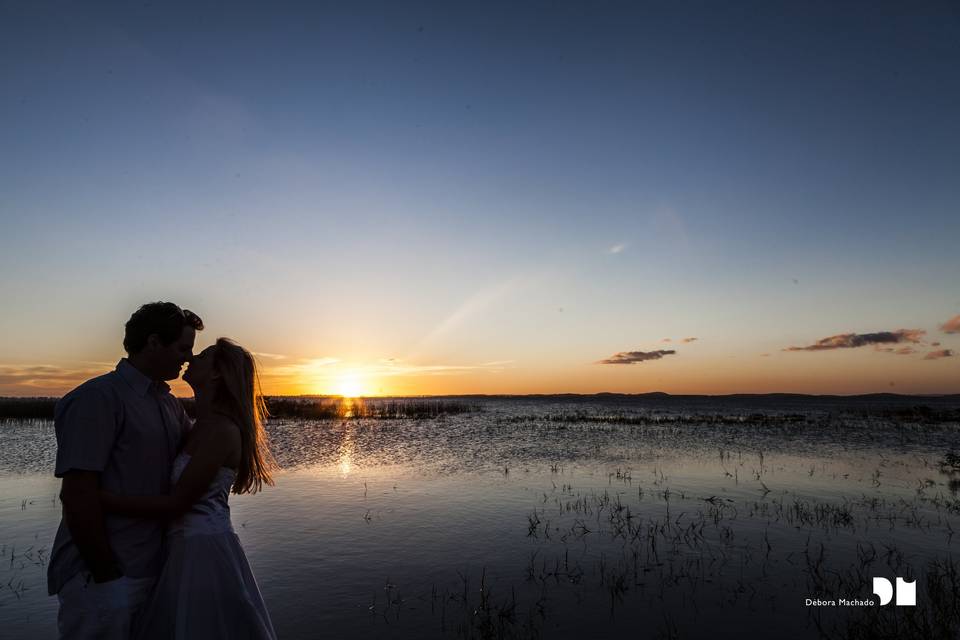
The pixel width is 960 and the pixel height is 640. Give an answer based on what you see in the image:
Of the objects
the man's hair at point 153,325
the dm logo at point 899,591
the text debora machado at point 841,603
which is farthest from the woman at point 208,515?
the dm logo at point 899,591

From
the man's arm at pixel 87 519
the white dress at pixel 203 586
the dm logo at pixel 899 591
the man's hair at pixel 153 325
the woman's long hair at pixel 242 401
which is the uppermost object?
the man's hair at pixel 153 325

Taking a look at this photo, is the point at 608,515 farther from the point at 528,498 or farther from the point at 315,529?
the point at 315,529

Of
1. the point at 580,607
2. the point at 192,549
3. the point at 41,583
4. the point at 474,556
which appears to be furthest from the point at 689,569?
the point at 41,583

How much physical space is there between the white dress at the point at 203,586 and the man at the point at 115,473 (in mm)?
110

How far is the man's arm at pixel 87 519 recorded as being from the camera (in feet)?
9.95

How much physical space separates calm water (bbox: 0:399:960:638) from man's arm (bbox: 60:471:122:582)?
16.7ft

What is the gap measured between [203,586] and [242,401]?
1.17 metres

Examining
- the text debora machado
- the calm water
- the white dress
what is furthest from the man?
the text debora machado

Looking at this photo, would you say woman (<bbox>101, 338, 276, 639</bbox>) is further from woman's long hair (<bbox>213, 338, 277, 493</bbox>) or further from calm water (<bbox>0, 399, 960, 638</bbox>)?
calm water (<bbox>0, 399, 960, 638</bbox>)

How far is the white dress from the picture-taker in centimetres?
340

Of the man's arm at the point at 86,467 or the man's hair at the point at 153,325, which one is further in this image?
the man's hair at the point at 153,325

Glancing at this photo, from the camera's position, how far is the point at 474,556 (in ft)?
34.7

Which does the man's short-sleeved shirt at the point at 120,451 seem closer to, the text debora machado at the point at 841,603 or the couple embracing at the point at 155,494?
the couple embracing at the point at 155,494

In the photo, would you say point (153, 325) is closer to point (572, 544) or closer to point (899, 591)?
point (572, 544)
